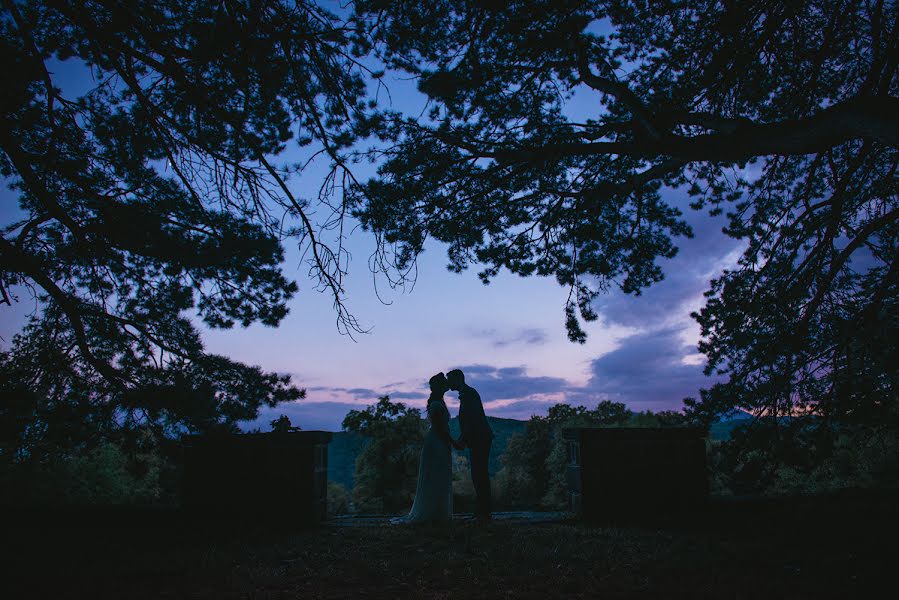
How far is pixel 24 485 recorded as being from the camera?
606 inches

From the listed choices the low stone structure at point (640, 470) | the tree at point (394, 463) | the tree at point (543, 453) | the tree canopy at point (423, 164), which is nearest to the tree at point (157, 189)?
the tree canopy at point (423, 164)

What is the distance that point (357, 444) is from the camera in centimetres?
2348

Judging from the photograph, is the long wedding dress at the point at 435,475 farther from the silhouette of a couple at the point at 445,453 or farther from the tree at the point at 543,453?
the tree at the point at 543,453

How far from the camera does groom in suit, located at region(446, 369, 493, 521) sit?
27.4 feet

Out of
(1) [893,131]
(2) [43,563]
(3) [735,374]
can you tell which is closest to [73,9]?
(2) [43,563]

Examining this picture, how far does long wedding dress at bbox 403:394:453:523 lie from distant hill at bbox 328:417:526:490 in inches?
38.2

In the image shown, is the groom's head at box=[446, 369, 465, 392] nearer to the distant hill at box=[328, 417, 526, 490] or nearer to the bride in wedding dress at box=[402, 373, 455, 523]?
the bride in wedding dress at box=[402, 373, 455, 523]

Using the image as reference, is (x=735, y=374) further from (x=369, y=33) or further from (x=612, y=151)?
(x=369, y=33)

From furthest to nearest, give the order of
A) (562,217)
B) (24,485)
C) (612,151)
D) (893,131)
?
1. (24,485)
2. (562,217)
3. (612,151)
4. (893,131)

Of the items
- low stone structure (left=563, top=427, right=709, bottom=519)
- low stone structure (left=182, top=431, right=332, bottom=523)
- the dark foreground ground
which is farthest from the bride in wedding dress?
low stone structure (left=563, top=427, right=709, bottom=519)

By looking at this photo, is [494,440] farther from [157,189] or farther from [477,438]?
[157,189]

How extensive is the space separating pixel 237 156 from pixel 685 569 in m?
7.29

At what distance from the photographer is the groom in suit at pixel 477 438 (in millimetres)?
8344

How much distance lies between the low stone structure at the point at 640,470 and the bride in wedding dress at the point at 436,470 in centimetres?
226
